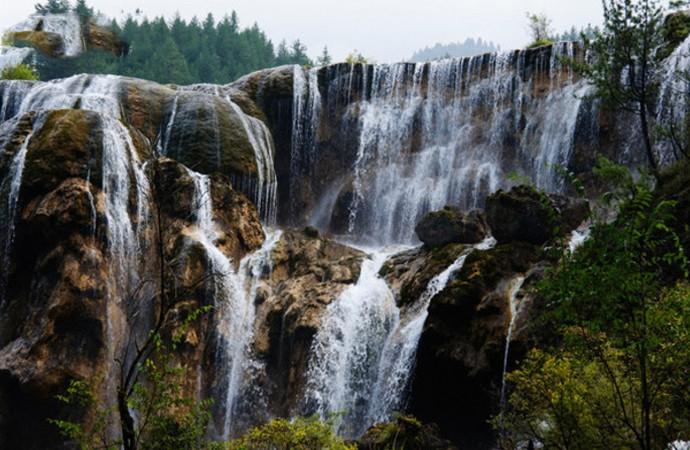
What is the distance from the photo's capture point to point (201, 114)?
28141 millimetres

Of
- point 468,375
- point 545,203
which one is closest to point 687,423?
Result: point 545,203

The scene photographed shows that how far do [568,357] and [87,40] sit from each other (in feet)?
178

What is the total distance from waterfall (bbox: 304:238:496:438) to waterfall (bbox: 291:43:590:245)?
335 inches

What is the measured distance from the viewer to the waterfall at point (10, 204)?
19.9 metres

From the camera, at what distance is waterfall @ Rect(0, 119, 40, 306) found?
65.2 ft

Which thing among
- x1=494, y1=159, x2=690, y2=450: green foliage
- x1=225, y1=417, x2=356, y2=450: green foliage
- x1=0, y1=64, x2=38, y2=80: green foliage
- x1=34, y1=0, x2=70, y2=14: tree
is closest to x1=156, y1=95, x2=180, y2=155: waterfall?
x1=0, y1=64, x2=38, y2=80: green foliage

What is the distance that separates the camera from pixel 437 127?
31547 mm

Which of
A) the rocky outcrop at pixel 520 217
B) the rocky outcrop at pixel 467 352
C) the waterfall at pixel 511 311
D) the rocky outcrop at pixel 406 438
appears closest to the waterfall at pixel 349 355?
the rocky outcrop at pixel 467 352

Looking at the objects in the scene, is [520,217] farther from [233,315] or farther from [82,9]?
[82,9]

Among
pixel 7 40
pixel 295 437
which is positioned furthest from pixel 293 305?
pixel 7 40

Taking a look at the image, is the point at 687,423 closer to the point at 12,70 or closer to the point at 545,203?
the point at 545,203

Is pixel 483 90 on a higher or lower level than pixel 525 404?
higher

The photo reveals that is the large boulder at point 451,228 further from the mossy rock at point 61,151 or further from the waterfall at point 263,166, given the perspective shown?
the mossy rock at point 61,151

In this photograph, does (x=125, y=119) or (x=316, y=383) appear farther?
(x=125, y=119)
